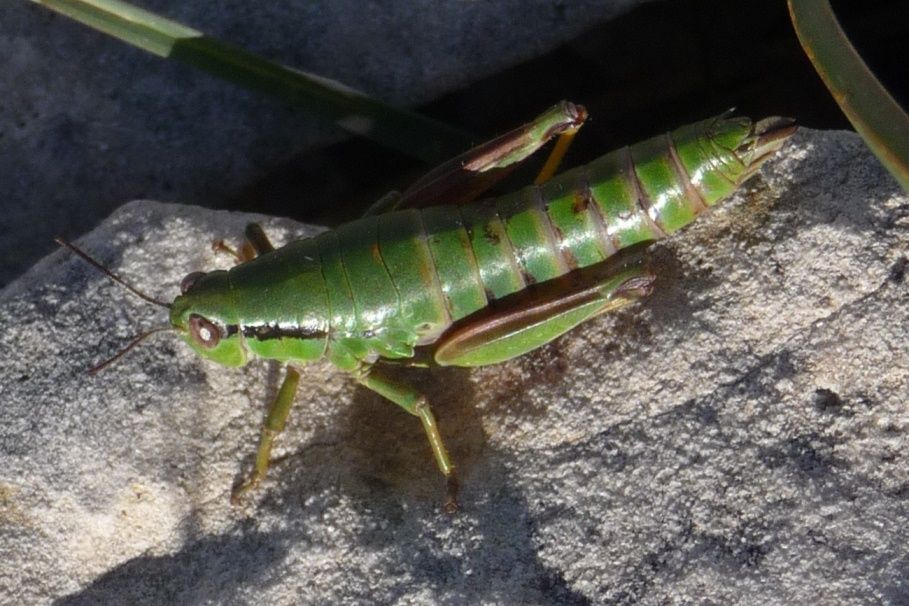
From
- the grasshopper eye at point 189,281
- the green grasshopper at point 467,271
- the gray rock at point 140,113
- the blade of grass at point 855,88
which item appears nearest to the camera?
the blade of grass at point 855,88

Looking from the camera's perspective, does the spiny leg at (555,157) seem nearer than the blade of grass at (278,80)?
Yes

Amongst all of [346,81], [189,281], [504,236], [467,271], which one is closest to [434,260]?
[467,271]

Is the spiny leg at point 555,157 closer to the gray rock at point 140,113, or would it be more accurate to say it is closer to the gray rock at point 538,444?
the gray rock at point 538,444

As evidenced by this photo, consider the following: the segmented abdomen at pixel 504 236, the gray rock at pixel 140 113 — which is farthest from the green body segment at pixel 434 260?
the gray rock at pixel 140 113

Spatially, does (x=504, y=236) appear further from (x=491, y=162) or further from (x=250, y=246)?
(x=250, y=246)

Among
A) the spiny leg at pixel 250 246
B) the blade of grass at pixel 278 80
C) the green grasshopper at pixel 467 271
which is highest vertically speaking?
the blade of grass at pixel 278 80

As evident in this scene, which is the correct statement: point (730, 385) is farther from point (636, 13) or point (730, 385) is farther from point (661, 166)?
point (636, 13)
